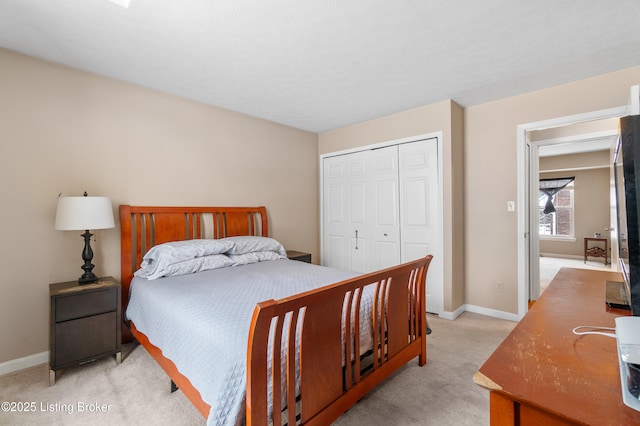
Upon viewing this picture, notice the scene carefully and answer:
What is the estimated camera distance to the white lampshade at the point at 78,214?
2197 mm

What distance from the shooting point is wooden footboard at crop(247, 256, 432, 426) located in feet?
3.77

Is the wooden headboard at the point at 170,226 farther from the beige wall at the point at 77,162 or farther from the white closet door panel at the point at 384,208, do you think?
the white closet door panel at the point at 384,208

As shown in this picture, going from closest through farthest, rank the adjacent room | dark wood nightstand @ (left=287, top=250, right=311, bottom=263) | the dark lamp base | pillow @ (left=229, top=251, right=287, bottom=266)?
1. the adjacent room
2. the dark lamp base
3. pillow @ (left=229, top=251, right=287, bottom=266)
4. dark wood nightstand @ (left=287, top=250, right=311, bottom=263)

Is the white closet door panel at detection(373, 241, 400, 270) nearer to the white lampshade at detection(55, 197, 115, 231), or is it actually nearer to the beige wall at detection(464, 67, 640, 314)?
the beige wall at detection(464, 67, 640, 314)

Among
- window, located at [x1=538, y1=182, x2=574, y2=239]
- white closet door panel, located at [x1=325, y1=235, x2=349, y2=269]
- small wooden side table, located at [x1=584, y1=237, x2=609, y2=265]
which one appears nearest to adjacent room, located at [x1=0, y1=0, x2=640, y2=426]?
white closet door panel, located at [x1=325, y1=235, x2=349, y2=269]

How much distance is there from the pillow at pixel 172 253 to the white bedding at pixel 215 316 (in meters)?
0.14

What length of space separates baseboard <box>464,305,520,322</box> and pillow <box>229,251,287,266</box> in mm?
→ 2343

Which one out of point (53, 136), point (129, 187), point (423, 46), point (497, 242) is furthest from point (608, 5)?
point (53, 136)

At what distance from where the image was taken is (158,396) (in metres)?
1.90

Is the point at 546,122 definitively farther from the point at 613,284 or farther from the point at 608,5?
the point at 613,284

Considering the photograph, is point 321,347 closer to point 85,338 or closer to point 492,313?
point 85,338

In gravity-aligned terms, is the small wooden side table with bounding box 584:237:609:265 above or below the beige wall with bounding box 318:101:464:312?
below

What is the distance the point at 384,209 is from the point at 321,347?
2686 millimetres

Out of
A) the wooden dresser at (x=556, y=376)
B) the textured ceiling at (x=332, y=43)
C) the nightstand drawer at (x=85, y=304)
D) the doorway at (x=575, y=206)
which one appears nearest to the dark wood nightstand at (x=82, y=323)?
the nightstand drawer at (x=85, y=304)
